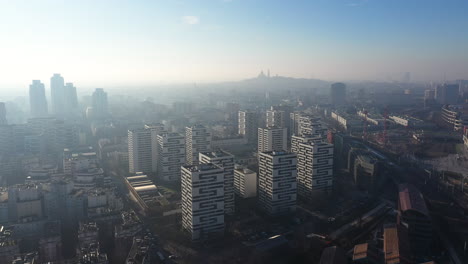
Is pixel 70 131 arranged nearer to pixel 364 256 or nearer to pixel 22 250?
pixel 22 250

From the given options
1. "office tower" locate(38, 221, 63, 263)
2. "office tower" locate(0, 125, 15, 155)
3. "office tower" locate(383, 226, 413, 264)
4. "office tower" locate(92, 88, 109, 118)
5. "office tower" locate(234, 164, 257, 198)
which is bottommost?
"office tower" locate(38, 221, 63, 263)

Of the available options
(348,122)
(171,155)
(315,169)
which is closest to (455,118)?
(348,122)

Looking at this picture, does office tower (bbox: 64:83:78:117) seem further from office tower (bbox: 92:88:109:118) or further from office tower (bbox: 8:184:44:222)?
office tower (bbox: 8:184:44:222)

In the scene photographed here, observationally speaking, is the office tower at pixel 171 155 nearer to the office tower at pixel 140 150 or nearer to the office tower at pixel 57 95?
the office tower at pixel 140 150

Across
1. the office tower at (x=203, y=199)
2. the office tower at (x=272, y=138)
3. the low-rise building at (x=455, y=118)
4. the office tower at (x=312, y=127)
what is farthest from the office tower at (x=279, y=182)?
the low-rise building at (x=455, y=118)

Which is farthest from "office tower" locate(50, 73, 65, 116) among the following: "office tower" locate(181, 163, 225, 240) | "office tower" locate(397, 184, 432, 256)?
"office tower" locate(397, 184, 432, 256)
